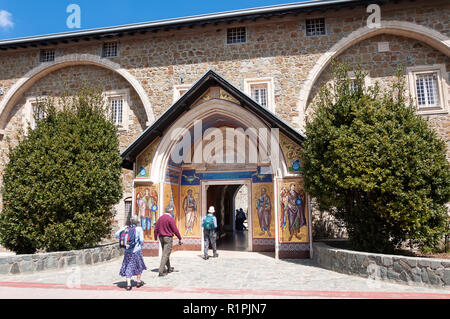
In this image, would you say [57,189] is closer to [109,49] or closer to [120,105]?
[120,105]

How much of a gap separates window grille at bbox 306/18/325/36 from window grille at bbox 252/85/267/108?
10.2 ft

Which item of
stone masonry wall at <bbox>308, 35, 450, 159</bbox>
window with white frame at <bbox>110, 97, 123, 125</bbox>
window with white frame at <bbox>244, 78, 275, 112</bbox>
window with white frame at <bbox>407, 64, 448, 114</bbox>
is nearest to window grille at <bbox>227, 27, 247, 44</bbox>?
window with white frame at <bbox>244, 78, 275, 112</bbox>

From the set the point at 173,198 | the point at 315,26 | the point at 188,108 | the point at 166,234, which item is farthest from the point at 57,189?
the point at 315,26

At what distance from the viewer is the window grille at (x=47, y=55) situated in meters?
16.4

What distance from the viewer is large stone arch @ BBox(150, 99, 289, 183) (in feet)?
33.0

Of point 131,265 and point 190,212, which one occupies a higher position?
point 190,212

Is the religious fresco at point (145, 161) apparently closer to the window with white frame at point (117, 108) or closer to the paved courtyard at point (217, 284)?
the paved courtyard at point (217, 284)

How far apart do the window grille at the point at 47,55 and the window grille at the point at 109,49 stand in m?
2.88

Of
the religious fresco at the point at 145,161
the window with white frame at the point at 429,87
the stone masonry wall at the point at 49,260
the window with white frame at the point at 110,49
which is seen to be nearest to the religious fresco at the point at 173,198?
the religious fresco at the point at 145,161

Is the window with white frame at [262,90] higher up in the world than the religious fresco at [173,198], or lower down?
higher up

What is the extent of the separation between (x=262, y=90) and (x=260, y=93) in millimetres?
167

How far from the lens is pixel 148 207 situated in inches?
425
